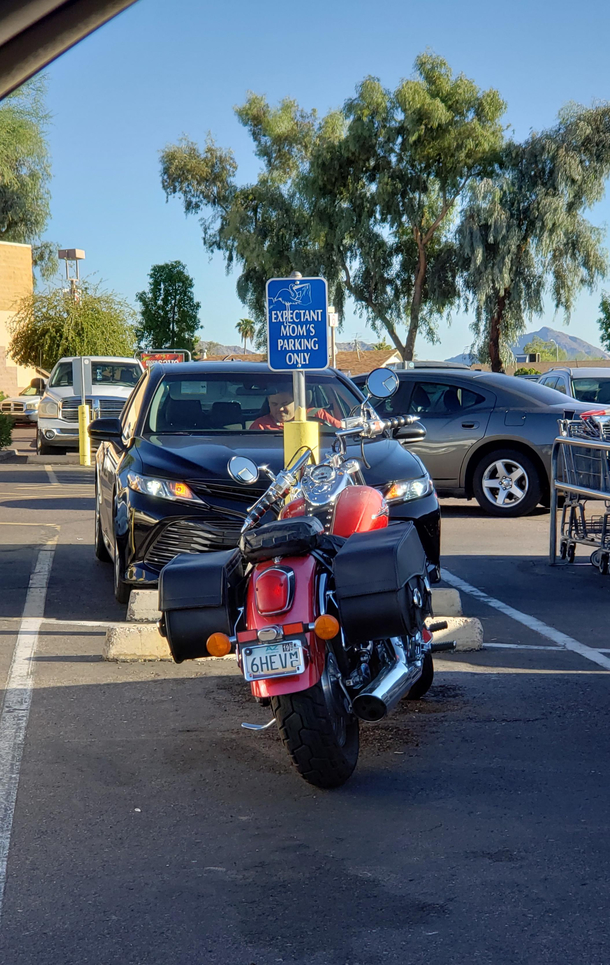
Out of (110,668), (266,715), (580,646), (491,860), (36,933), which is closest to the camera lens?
(36,933)

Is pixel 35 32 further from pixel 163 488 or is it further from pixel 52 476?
pixel 52 476

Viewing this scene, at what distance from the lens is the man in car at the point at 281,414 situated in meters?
8.28

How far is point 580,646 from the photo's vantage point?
6.75 metres

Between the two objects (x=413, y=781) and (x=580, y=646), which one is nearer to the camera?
(x=413, y=781)

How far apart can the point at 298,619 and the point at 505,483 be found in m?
9.35

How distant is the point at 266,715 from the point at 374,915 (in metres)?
2.15

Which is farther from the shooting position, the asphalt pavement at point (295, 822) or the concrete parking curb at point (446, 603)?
the concrete parking curb at point (446, 603)


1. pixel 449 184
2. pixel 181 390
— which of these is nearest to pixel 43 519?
pixel 181 390

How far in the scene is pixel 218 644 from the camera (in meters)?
4.29

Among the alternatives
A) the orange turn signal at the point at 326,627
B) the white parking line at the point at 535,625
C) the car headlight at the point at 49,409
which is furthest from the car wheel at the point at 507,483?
the car headlight at the point at 49,409

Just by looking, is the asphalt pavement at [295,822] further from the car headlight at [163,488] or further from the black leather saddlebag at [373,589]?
the car headlight at [163,488]

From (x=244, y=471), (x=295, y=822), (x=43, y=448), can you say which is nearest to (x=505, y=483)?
(x=244, y=471)

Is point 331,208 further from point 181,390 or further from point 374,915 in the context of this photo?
point 374,915

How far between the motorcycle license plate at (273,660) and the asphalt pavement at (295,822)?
0.50m
